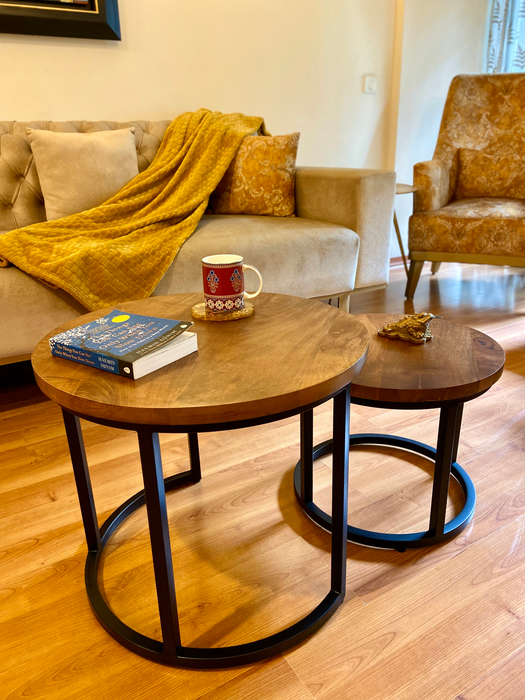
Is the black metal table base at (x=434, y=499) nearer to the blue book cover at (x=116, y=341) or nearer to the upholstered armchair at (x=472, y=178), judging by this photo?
the blue book cover at (x=116, y=341)

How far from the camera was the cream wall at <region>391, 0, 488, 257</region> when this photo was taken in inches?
112

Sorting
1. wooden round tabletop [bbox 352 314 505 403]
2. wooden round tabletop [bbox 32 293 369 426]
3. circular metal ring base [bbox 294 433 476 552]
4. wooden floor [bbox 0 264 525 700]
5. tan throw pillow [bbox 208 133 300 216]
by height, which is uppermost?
tan throw pillow [bbox 208 133 300 216]

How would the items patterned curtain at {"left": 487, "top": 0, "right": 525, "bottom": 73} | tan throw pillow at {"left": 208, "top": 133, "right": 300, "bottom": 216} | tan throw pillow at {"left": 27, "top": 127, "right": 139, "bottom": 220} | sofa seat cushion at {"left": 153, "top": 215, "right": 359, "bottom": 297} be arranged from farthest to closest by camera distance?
patterned curtain at {"left": 487, "top": 0, "right": 525, "bottom": 73} → tan throw pillow at {"left": 208, "top": 133, "right": 300, "bottom": 216} → tan throw pillow at {"left": 27, "top": 127, "right": 139, "bottom": 220} → sofa seat cushion at {"left": 153, "top": 215, "right": 359, "bottom": 297}

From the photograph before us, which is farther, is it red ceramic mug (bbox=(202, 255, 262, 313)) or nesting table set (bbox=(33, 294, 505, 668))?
red ceramic mug (bbox=(202, 255, 262, 313))

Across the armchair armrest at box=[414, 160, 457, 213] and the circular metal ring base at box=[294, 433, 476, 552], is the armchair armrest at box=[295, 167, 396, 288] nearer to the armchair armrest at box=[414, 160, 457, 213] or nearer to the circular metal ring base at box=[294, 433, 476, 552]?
the armchair armrest at box=[414, 160, 457, 213]

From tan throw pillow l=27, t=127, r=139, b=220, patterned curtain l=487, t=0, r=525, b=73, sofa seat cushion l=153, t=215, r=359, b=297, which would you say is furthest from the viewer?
patterned curtain l=487, t=0, r=525, b=73

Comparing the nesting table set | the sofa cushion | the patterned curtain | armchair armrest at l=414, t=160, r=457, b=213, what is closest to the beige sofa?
the sofa cushion

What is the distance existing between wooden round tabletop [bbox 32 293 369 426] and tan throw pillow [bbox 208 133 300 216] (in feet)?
4.19

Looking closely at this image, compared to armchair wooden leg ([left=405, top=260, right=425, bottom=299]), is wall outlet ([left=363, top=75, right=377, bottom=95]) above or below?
above

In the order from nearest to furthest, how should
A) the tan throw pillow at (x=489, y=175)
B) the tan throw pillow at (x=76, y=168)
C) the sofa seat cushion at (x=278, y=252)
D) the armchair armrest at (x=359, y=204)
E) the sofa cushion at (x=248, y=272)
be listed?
the sofa cushion at (x=248, y=272), the sofa seat cushion at (x=278, y=252), the tan throw pillow at (x=76, y=168), the armchair armrest at (x=359, y=204), the tan throw pillow at (x=489, y=175)

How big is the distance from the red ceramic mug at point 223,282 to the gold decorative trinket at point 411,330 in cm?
37

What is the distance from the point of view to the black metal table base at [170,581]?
72 cm

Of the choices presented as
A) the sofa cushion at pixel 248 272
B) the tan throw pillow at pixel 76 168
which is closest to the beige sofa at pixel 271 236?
the sofa cushion at pixel 248 272

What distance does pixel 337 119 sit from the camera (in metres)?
2.80
